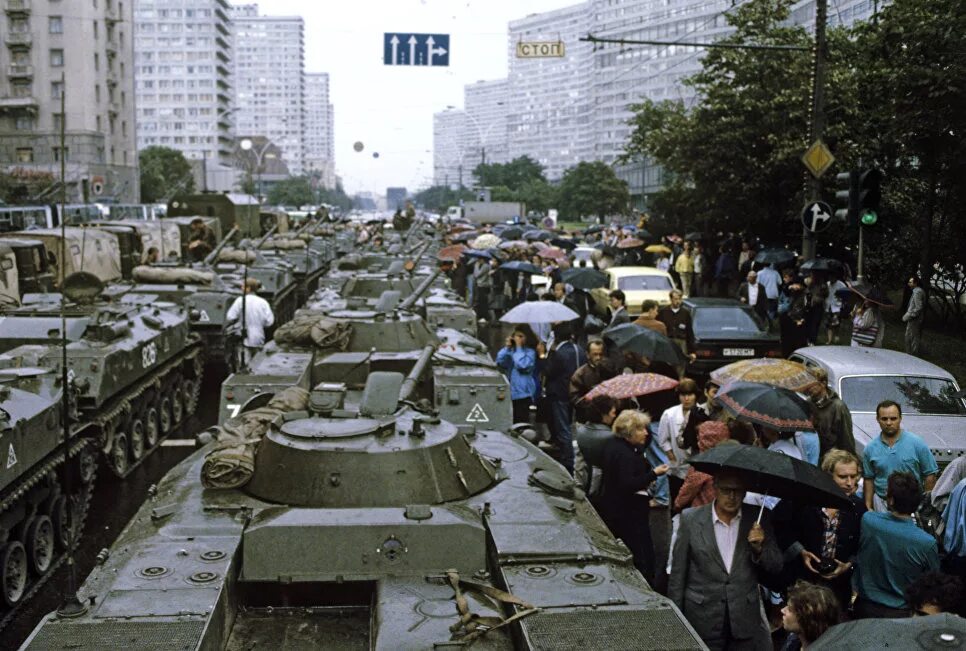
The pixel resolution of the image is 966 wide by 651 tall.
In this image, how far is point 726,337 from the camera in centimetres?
1877

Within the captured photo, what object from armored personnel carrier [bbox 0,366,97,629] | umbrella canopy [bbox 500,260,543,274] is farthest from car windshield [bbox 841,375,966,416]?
umbrella canopy [bbox 500,260,543,274]

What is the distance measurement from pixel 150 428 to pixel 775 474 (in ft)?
35.9

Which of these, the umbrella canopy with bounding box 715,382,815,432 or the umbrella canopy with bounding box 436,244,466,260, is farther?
the umbrella canopy with bounding box 436,244,466,260

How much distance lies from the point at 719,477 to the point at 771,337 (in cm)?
1271

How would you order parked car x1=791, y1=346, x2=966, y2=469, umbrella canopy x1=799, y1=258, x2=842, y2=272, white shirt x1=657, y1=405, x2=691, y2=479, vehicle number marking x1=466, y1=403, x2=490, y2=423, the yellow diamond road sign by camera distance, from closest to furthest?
white shirt x1=657, y1=405, x2=691, y2=479, parked car x1=791, y1=346, x2=966, y2=469, vehicle number marking x1=466, y1=403, x2=490, y2=423, the yellow diamond road sign, umbrella canopy x1=799, y1=258, x2=842, y2=272

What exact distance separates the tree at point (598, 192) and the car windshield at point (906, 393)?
6642 cm

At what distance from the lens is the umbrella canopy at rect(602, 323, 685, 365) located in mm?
12523

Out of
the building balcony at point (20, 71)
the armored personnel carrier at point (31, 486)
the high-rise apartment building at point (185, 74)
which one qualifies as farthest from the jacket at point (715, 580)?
the high-rise apartment building at point (185, 74)

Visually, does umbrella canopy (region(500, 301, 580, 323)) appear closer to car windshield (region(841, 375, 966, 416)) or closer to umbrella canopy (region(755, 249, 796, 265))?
car windshield (region(841, 375, 966, 416))

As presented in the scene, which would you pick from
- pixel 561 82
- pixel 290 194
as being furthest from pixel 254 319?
pixel 561 82

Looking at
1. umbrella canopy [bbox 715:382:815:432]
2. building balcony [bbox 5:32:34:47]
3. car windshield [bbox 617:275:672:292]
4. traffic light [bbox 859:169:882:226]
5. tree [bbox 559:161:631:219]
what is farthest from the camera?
tree [bbox 559:161:631:219]

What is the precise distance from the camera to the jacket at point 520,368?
13766mm

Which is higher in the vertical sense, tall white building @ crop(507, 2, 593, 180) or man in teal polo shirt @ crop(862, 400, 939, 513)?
tall white building @ crop(507, 2, 593, 180)

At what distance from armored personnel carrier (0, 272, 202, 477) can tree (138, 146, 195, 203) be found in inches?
2441
